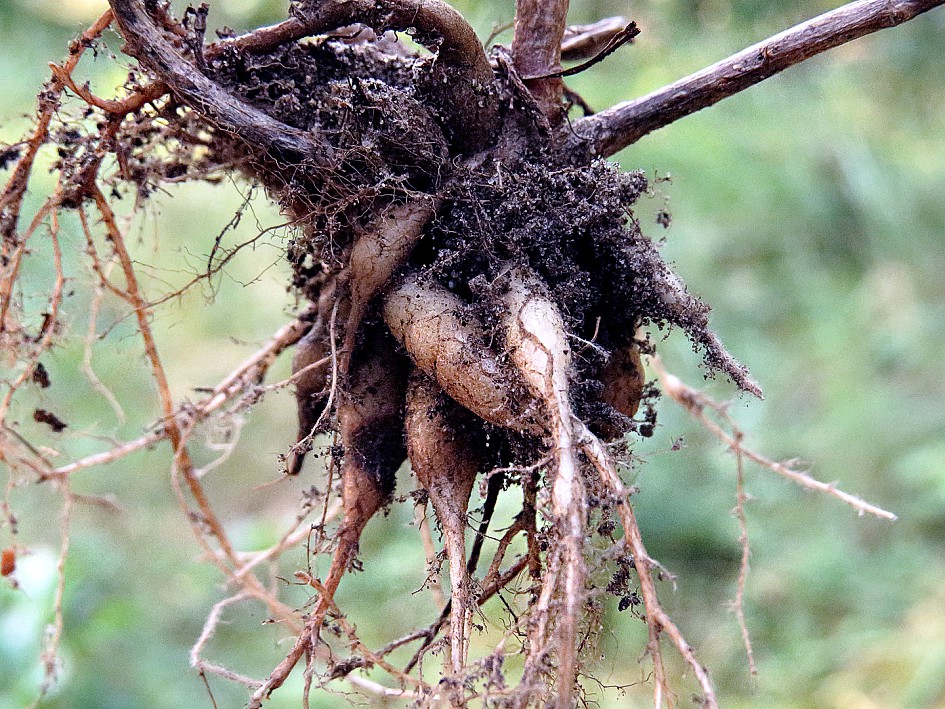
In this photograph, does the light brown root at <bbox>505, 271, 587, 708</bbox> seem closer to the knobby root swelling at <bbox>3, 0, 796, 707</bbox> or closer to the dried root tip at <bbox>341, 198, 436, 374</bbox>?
the knobby root swelling at <bbox>3, 0, 796, 707</bbox>

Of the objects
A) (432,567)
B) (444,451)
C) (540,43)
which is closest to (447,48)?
(540,43)

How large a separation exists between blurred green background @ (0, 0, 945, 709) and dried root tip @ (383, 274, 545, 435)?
0.91 metres

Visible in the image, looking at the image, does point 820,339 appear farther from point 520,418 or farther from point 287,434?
point 520,418

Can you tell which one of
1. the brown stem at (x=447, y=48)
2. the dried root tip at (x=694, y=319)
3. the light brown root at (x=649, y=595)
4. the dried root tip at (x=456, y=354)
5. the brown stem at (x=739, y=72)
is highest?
the brown stem at (x=739, y=72)

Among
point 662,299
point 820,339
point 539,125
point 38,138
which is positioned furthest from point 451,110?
point 820,339

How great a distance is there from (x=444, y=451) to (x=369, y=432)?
0.34 feet

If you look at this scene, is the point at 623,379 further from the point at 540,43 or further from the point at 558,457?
the point at 540,43

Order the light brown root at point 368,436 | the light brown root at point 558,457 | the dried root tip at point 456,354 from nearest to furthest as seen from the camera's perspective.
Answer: the light brown root at point 558,457
the dried root tip at point 456,354
the light brown root at point 368,436

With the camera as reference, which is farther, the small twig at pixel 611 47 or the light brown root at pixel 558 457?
the small twig at pixel 611 47

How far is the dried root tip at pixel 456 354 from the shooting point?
777mm

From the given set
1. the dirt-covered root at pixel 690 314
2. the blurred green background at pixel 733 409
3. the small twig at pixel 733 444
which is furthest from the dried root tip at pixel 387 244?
the blurred green background at pixel 733 409

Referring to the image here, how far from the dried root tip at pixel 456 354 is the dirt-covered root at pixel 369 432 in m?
0.06

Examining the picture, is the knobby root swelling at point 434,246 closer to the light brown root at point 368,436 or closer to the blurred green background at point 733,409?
the light brown root at point 368,436

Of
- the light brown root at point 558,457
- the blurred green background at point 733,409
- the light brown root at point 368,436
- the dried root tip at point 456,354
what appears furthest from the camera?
the blurred green background at point 733,409
